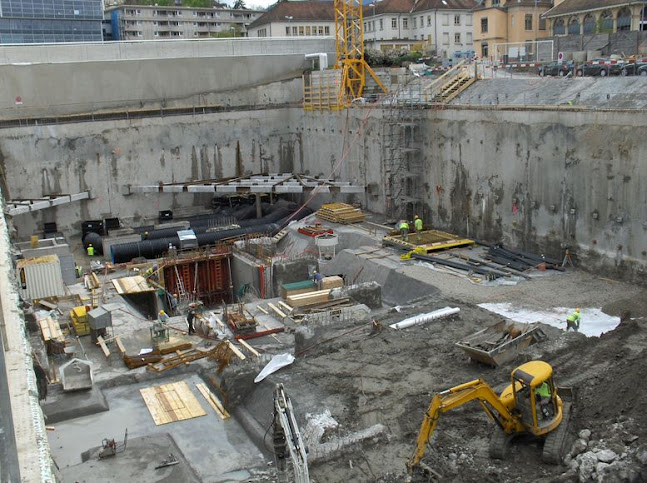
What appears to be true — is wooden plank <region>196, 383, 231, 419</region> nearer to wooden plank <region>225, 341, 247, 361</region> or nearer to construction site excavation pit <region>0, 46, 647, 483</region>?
construction site excavation pit <region>0, 46, 647, 483</region>

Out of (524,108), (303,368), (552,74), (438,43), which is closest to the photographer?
(303,368)

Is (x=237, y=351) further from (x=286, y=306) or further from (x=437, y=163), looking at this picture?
(x=437, y=163)

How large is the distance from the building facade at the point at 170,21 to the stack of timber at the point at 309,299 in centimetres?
6958

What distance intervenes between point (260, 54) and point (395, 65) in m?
8.38

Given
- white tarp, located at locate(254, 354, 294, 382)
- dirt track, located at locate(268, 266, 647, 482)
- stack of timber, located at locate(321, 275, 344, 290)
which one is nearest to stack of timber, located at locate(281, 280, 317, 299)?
stack of timber, located at locate(321, 275, 344, 290)

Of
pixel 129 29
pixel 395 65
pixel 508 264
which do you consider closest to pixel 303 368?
pixel 508 264

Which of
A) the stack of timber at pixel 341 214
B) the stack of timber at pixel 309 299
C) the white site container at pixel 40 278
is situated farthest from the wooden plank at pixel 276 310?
the stack of timber at pixel 341 214

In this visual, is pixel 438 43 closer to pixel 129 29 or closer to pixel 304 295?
pixel 304 295

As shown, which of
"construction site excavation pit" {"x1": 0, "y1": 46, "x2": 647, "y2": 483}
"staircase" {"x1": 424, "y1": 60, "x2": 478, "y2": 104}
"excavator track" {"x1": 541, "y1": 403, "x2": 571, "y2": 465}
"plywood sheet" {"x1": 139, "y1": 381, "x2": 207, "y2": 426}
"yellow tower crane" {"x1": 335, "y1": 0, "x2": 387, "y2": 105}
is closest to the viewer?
"excavator track" {"x1": 541, "y1": 403, "x2": 571, "y2": 465}

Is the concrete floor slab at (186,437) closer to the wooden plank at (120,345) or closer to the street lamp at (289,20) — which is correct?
the wooden plank at (120,345)

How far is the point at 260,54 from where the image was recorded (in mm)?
38062

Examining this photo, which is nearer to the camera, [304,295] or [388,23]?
[304,295]

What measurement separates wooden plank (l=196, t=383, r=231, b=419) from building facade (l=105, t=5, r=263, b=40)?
74.4 metres

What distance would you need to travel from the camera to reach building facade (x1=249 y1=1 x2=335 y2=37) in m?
60.5
